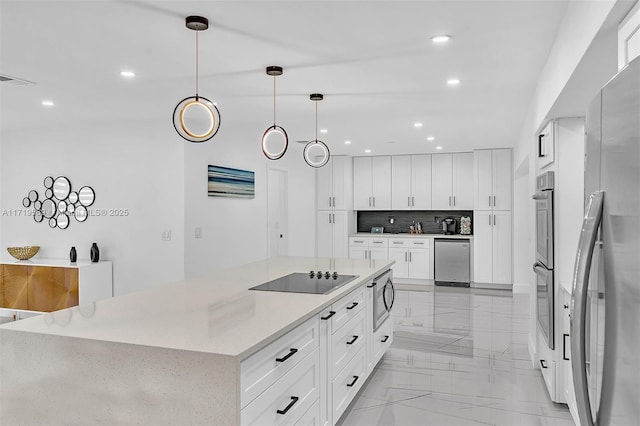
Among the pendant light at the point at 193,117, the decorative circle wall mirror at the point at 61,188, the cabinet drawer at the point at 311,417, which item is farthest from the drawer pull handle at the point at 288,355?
the decorative circle wall mirror at the point at 61,188

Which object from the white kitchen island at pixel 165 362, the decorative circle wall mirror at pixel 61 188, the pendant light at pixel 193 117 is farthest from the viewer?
the decorative circle wall mirror at pixel 61 188

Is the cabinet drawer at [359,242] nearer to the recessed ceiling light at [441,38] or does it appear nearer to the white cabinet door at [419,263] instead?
the white cabinet door at [419,263]

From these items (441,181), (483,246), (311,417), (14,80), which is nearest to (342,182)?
(441,181)

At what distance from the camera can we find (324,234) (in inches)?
371

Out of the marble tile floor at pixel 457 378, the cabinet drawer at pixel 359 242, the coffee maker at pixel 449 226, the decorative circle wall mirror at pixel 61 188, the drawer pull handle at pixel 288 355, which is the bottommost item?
the marble tile floor at pixel 457 378

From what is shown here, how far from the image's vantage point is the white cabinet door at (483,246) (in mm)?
8258

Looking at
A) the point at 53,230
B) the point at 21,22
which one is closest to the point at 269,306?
the point at 21,22

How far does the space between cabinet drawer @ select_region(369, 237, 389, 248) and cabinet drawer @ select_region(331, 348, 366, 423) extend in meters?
5.65

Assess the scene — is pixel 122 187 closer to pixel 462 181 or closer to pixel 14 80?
pixel 14 80

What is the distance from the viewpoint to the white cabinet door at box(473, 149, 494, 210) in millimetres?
8250

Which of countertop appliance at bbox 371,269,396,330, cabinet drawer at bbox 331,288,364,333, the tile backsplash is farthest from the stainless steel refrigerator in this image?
the tile backsplash

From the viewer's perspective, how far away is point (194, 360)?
1.70 m

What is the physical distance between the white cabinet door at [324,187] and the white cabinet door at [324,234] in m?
0.16

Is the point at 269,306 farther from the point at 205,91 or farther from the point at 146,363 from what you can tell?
the point at 205,91
